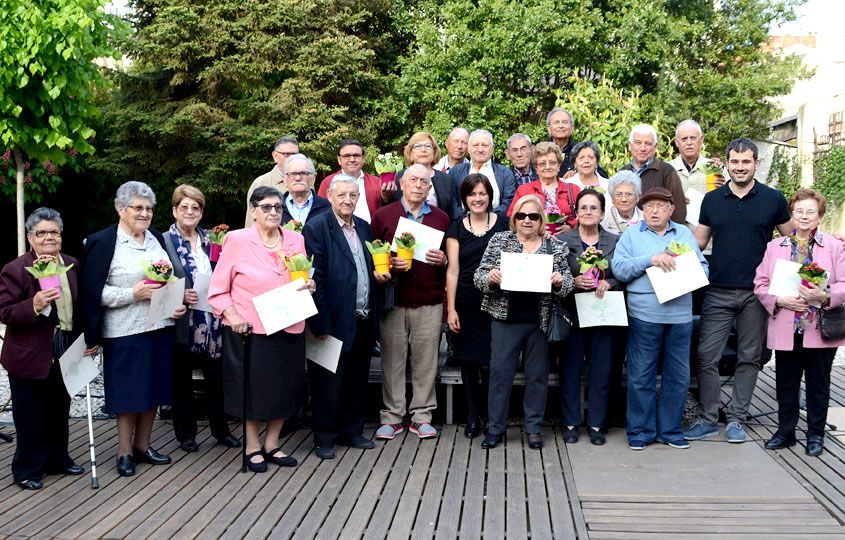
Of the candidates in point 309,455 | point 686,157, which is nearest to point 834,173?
point 686,157

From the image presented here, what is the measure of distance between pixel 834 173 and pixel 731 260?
15.1 meters

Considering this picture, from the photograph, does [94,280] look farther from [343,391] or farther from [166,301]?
[343,391]

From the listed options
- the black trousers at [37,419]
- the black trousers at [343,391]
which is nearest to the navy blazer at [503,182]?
the black trousers at [343,391]

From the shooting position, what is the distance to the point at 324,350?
5.89 metres

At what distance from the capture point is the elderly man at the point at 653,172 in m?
6.84

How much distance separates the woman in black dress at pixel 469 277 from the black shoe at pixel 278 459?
1.45 m

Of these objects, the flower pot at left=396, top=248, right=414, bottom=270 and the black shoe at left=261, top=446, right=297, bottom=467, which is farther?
the flower pot at left=396, top=248, right=414, bottom=270

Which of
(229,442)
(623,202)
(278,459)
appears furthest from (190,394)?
(623,202)

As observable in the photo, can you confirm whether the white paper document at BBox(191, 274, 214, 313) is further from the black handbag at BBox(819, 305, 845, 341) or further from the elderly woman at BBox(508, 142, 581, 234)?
the black handbag at BBox(819, 305, 845, 341)

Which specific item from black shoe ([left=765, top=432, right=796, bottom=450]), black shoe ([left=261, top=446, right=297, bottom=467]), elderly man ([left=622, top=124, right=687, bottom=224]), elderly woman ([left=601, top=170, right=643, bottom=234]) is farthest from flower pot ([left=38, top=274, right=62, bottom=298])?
black shoe ([left=765, top=432, right=796, bottom=450])

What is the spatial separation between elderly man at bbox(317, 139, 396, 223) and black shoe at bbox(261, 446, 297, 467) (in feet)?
6.71

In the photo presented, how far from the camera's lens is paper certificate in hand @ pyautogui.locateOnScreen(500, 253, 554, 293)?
5785 millimetres

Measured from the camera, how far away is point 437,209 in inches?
253

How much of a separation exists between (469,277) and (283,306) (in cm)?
151
